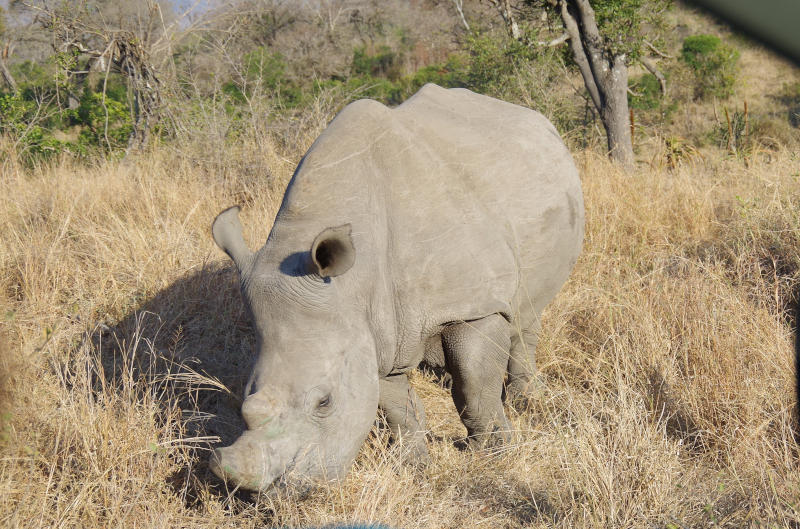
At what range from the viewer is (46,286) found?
17.3ft

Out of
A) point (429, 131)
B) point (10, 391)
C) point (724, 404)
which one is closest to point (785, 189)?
point (724, 404)

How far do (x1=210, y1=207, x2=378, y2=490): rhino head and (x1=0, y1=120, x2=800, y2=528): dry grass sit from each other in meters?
0.22

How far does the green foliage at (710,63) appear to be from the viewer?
52.2ft

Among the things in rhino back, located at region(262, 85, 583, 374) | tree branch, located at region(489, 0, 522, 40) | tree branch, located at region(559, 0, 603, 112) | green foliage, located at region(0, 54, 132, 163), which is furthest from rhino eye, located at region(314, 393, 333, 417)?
tree branch, located at region(489, 0, 522, 40)

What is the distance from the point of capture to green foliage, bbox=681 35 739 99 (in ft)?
52.2

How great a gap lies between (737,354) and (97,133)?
9641 mm

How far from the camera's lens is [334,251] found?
295cm

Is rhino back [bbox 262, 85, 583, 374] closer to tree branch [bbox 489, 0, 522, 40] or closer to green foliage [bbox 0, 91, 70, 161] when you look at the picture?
green foliage [bbox 0, 91, 70, 161]

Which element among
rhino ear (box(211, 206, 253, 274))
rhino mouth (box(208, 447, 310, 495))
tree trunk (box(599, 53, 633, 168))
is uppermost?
rhino ear (box(211, 206, 253, 274))

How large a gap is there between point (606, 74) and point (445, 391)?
709 cm

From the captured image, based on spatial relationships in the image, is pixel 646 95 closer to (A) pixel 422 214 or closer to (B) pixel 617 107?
(B) pixel 617 107

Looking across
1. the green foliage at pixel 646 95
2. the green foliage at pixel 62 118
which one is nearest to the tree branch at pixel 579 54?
the green foliage at pixel 646 95

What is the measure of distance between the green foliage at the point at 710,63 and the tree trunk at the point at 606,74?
6.22 meters

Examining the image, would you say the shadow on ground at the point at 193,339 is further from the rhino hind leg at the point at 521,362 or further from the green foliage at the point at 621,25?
the green foliage at the point at 621,25
